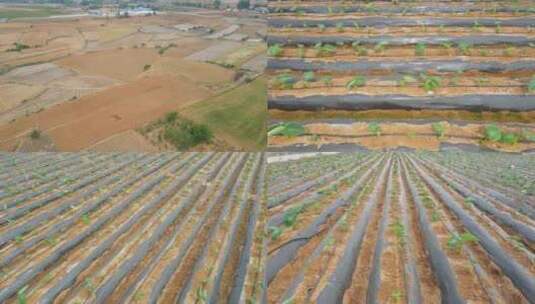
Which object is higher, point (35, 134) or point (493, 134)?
point (493, 134)

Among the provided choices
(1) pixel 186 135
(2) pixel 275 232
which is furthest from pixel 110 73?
(2) pixel 275 232

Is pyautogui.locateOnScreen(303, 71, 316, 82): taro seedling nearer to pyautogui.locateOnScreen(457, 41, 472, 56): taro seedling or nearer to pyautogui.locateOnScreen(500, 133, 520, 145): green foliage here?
pyautogui.locateOnScreen(457, 41, 472, 56): taro seedling

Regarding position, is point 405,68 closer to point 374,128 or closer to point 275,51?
point 374,128

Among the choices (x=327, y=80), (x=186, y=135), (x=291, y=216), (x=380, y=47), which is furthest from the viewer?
(x=186, y=135)

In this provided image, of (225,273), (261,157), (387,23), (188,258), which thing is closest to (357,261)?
(225,273)

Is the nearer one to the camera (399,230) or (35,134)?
(399,230)
